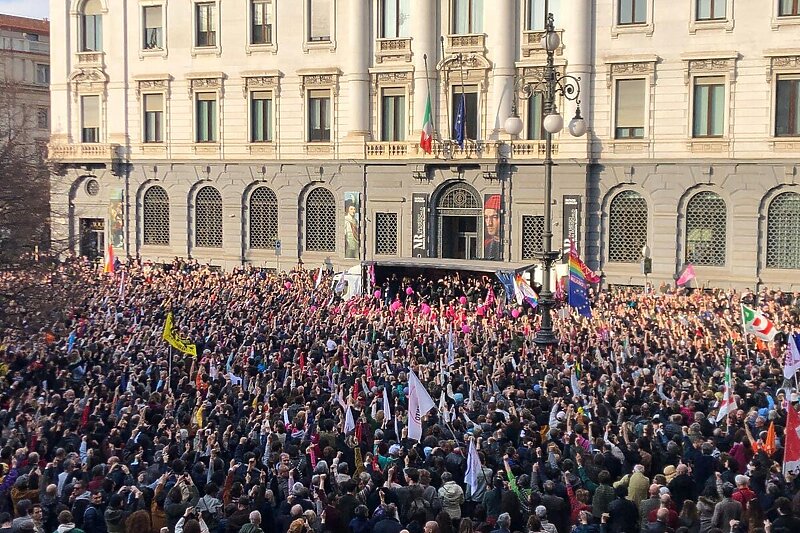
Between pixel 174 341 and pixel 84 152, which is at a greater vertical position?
pixel 84 152

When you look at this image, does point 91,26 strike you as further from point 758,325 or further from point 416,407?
point 416,407

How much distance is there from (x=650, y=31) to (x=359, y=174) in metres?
13.1

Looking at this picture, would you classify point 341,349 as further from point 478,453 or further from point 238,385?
point 478,453

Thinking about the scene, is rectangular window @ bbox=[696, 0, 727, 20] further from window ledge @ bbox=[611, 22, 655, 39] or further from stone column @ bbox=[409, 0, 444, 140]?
stone column @ bbox=[409, 0, 444, 140]

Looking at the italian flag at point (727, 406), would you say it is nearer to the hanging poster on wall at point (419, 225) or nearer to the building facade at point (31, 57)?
the hanging poster on wall at point (419, 225)

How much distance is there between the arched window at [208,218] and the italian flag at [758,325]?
1108 inches

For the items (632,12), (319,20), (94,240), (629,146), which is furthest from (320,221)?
(632,12)

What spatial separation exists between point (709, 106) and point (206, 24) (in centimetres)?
2251

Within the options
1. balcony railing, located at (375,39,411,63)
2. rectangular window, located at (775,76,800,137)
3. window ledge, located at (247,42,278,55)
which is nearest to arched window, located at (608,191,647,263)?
rectangular window, located at (775,76,800,137)

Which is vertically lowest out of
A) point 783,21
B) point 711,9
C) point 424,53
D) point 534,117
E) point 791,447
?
point 791,447

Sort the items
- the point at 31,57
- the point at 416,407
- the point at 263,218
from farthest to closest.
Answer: the point at 31,57, the point at 263,218, the point at 416,407

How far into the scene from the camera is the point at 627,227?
130ft

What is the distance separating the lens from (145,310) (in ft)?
101

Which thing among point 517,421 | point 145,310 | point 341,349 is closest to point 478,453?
point 517,421
